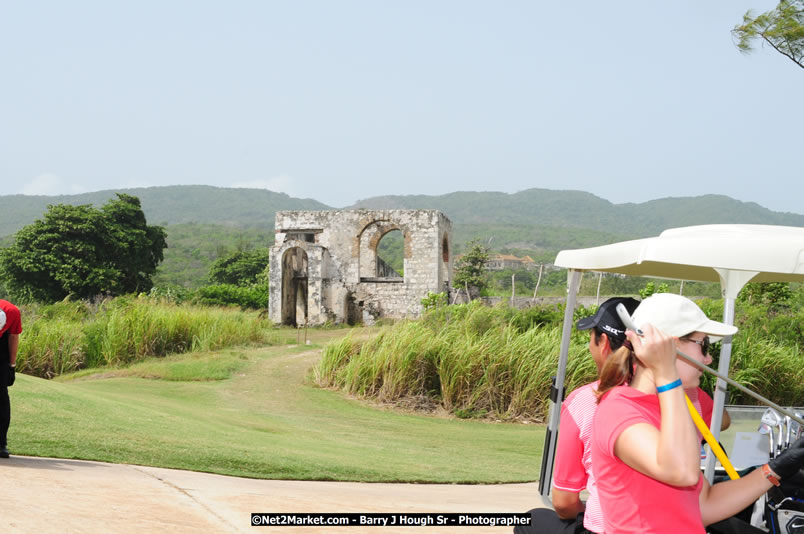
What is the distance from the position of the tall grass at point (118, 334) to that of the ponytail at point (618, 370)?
45.8ft

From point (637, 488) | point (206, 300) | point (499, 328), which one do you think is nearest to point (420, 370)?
point (499, 328)

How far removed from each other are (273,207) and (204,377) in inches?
7179

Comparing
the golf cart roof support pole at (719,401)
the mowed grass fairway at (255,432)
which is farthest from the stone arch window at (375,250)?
the golf cart roof support pole at (719,401)

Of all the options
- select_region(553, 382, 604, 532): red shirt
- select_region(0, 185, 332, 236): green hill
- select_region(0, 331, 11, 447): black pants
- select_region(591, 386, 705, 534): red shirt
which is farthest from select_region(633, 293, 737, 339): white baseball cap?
select_region(0, 185, 332, 236): green hill

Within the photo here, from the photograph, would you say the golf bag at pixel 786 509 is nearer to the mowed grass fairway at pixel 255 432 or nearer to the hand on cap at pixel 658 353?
the hand on cap at pixel 658 353

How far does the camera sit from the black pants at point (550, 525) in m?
2.82

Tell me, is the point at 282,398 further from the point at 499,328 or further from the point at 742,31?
A: the point at 742,31

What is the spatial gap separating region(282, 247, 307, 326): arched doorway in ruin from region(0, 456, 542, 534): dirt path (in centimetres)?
2099

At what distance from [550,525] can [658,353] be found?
110 cm

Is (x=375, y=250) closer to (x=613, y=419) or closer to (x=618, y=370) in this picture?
(x=618, y=370)

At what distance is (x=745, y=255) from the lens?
3.48m

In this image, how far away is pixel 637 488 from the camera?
2.20 meters

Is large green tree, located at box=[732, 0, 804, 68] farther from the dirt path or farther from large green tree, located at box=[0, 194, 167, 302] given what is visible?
large green tree, located at box=[0, 194, 167, 302]

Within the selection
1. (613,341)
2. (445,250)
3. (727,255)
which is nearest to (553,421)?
(727,255)
